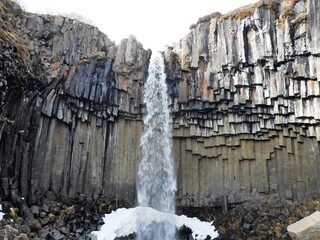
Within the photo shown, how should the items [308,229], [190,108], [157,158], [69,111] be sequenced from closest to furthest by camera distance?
[308,229]
[69,111]
[190,108]
[157,158]

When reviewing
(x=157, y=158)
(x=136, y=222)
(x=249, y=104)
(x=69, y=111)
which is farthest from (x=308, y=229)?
(x=69, y=111)

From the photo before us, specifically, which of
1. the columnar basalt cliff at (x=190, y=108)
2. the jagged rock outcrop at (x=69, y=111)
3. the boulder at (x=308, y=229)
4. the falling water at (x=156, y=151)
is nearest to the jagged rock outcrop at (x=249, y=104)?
the columnar basalt cliff at (x=190, y=108)

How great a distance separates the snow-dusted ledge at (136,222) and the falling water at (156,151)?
1.42 metres

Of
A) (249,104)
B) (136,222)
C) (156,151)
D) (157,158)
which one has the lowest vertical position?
(136,222)

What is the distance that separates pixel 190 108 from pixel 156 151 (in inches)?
119

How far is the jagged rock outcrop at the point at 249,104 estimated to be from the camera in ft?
55.6

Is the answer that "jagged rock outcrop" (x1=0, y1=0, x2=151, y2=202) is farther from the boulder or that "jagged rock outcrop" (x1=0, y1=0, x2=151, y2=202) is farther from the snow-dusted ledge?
the boulder

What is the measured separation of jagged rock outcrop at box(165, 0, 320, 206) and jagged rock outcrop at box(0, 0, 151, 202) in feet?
8.93

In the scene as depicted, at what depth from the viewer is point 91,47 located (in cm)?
1962

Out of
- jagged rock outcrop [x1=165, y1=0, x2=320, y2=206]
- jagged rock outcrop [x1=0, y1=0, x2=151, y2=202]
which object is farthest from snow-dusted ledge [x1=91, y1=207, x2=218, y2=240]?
jagged rock outcrop [x1=165, y1=0, x2=320, y2=206]

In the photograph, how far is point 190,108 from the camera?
19406 millimetres

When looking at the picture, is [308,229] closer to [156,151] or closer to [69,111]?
[156,151]

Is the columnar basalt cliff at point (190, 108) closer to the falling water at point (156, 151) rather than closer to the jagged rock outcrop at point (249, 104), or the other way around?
the jagged rock outcrop at point (249, 104)

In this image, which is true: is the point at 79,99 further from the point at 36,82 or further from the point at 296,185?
the point at 296,185
